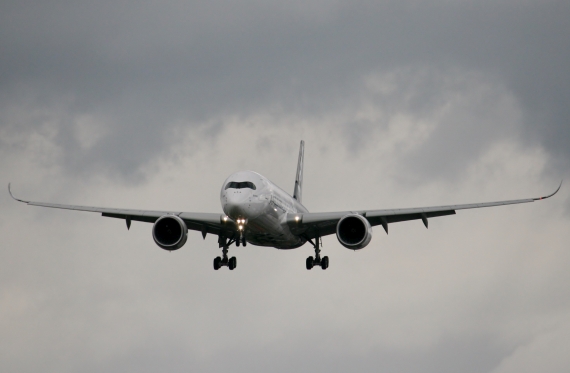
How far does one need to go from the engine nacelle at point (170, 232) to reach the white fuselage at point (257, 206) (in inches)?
144

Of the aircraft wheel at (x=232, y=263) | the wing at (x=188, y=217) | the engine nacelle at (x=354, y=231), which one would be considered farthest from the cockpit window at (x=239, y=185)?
the aircraft wheel at (x=232, y=263)

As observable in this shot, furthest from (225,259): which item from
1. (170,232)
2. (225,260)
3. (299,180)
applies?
(299,180)

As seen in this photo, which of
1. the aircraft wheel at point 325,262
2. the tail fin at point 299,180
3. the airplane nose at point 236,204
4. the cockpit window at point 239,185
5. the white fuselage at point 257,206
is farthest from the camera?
the tail fin at point 299,180

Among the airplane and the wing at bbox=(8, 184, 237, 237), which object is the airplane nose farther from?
the wing at bbox=(8, 184, 237, 237)

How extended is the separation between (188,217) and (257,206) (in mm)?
5591

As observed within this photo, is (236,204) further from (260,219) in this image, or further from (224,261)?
(224,261)

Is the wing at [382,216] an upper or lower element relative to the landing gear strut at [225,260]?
upper

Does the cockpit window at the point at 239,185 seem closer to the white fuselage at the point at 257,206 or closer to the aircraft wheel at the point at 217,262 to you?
the white fuselage at the point at 257,206

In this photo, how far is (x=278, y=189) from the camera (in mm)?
56969

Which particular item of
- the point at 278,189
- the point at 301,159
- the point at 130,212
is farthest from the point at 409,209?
the point at 301,159

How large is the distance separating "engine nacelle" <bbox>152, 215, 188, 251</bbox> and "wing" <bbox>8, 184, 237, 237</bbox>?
74 cm

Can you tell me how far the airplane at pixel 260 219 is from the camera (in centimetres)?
5238

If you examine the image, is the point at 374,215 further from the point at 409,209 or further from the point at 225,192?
the point at 225,192

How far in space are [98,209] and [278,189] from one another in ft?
36.0
